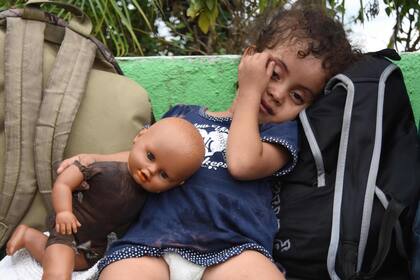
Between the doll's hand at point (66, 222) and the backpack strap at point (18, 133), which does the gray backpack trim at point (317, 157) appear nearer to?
the doll's hand at point (66, 222)

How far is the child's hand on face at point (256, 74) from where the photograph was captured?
2010mm

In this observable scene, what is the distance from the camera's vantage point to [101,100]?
2.14 metres

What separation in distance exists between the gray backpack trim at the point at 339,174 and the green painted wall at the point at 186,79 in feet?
1.69

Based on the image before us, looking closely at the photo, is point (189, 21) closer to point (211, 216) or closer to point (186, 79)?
point (186, 79)

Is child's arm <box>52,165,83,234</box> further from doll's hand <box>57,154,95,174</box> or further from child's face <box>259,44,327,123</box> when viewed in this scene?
child's face <box>259,44,327,123</box>

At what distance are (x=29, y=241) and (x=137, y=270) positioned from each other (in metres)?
0.37

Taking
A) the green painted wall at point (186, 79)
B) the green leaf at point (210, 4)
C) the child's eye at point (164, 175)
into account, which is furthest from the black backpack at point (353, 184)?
the green leaf at point (210, 4)

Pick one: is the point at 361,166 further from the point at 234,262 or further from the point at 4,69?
the point at 4,69

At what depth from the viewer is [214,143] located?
78.8 inches

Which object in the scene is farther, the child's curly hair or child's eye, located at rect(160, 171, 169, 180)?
the child's curly hair

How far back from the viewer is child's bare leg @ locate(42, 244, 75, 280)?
170 cm

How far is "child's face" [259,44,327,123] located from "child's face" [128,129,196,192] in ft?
1.33

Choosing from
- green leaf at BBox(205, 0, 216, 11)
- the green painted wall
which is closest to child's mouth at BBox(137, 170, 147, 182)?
the green painted wall

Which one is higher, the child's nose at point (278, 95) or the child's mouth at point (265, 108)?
the child's nose at point (278, 95)
